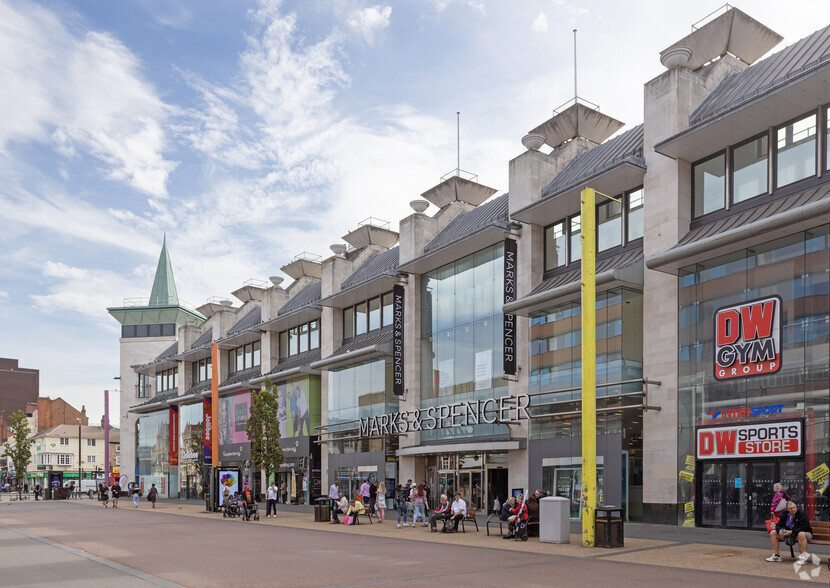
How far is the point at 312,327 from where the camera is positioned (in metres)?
50.3

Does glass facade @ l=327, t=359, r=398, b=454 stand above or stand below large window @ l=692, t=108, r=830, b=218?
below

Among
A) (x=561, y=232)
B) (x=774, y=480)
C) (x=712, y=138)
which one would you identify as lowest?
(x=774, y=480)

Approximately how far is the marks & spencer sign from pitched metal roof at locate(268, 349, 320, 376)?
29060mm

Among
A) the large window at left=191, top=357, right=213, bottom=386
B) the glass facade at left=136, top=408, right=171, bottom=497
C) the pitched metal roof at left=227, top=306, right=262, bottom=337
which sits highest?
the pitched metal roof at left=227, top=306, right=262, bottom=337

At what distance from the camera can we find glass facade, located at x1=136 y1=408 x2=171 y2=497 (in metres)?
67.9

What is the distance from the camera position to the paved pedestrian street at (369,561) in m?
13.8

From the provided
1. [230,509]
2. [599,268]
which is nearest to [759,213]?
[599,268]

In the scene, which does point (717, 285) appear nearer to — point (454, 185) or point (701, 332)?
point (701, 332)

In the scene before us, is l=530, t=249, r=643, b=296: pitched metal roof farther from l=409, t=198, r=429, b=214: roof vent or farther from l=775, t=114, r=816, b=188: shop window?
l=409, t=198, r=429, b=214: roof vent

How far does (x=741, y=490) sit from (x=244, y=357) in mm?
42454

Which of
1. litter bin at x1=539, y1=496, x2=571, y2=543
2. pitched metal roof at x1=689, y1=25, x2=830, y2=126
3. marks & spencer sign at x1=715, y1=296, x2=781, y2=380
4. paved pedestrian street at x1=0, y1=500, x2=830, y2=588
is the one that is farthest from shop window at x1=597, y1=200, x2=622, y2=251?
litter bin at x1=539, y1=496, x2=571, y2=543

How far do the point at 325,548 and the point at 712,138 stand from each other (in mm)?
15996

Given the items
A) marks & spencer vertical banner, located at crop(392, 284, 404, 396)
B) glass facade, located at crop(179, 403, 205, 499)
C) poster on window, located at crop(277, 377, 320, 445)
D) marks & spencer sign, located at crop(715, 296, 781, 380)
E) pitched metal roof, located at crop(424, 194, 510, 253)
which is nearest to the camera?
marks & spencer sign, located at crop(715, 296, 781, 380)

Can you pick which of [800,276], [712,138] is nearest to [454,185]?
[712,138]
